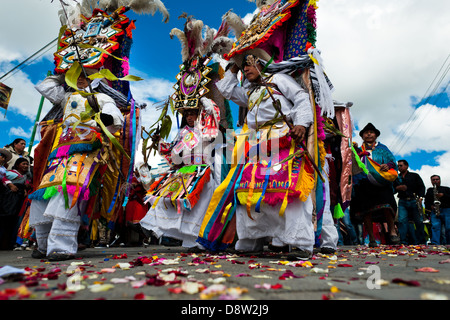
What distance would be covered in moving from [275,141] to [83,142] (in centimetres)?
187

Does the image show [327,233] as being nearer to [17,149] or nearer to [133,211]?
[133,211]

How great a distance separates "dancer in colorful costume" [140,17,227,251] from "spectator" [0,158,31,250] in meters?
2.79

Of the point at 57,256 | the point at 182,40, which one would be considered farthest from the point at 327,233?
the point at 182,40

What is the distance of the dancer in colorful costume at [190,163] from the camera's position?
4.02 meters

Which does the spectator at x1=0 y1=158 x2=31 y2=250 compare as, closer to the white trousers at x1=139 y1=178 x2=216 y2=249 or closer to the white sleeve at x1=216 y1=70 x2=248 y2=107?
the white trousers at x1=139 y1=178 x2=216 y2=249

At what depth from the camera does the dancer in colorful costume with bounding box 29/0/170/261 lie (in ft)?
9.27

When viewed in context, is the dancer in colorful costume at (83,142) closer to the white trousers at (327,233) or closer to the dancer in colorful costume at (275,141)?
the dancer in colorful costume at (275,141)

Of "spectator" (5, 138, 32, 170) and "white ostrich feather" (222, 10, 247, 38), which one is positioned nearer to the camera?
"white ostrich feather" (222, 10, 247, 38)

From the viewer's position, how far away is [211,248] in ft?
11.4

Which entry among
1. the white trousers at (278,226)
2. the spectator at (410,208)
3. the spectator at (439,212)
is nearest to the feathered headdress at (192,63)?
the white trousers at (278,226)

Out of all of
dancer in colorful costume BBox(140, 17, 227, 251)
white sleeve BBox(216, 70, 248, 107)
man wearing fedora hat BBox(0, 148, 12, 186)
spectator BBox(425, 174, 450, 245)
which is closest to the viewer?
white sleeve BBox(216, 70, 248, 107)

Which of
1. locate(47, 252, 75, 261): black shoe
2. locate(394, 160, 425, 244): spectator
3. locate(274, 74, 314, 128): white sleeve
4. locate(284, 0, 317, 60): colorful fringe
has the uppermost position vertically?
locate(284, 0, 317, 60): colorful fringe

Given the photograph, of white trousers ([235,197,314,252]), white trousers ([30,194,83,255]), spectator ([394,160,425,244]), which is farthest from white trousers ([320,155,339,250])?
spectator ([394,160,425,244])
